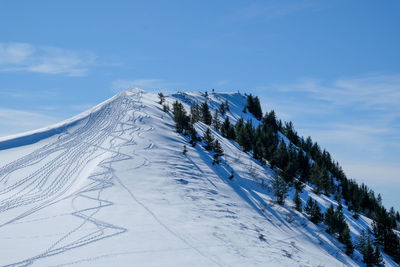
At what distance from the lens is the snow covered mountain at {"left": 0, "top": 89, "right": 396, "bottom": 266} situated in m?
11.2

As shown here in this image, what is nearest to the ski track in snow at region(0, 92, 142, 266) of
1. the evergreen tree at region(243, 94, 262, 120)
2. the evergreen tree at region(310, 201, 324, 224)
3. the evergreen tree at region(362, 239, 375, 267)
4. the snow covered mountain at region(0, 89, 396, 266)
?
the snow covered mountain at region(0, 89, 396, 266)

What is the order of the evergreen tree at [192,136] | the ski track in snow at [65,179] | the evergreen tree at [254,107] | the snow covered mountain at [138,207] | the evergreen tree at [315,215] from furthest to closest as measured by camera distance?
the evergreen tree at [254,107] < the evergreen tree at [192,136] < the evergreen tree at [315,215] < the ski track in snow at [65,179] < the snow covered mountain at [138,207]

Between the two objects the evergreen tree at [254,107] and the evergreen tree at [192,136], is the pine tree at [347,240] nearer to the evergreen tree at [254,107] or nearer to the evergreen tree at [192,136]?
the evergreen tree at [192,136]

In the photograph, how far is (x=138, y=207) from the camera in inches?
653

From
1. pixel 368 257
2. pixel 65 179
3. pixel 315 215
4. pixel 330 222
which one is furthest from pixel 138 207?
pixel 368 257

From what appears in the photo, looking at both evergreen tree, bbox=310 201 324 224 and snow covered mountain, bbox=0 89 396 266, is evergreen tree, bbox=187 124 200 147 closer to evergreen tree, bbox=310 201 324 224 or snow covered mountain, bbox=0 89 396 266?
snow covered mountain, bbox=0 89 396 266

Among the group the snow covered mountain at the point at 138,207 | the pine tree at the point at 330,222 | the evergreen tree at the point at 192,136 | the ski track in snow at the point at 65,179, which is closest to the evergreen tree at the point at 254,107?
the snow covered mountain at the point at 138,207

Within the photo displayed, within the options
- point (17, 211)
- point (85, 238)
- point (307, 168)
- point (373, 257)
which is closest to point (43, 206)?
point (17, 211)

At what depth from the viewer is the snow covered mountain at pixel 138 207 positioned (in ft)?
36.7

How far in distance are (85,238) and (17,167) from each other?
1802 cm

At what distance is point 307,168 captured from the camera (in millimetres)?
62188

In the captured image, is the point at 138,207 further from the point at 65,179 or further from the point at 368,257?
the point at 368,257

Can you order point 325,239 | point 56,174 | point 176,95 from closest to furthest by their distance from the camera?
point 56,174, point 325,239, point 176,95

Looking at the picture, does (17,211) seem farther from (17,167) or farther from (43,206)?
(17,167)
